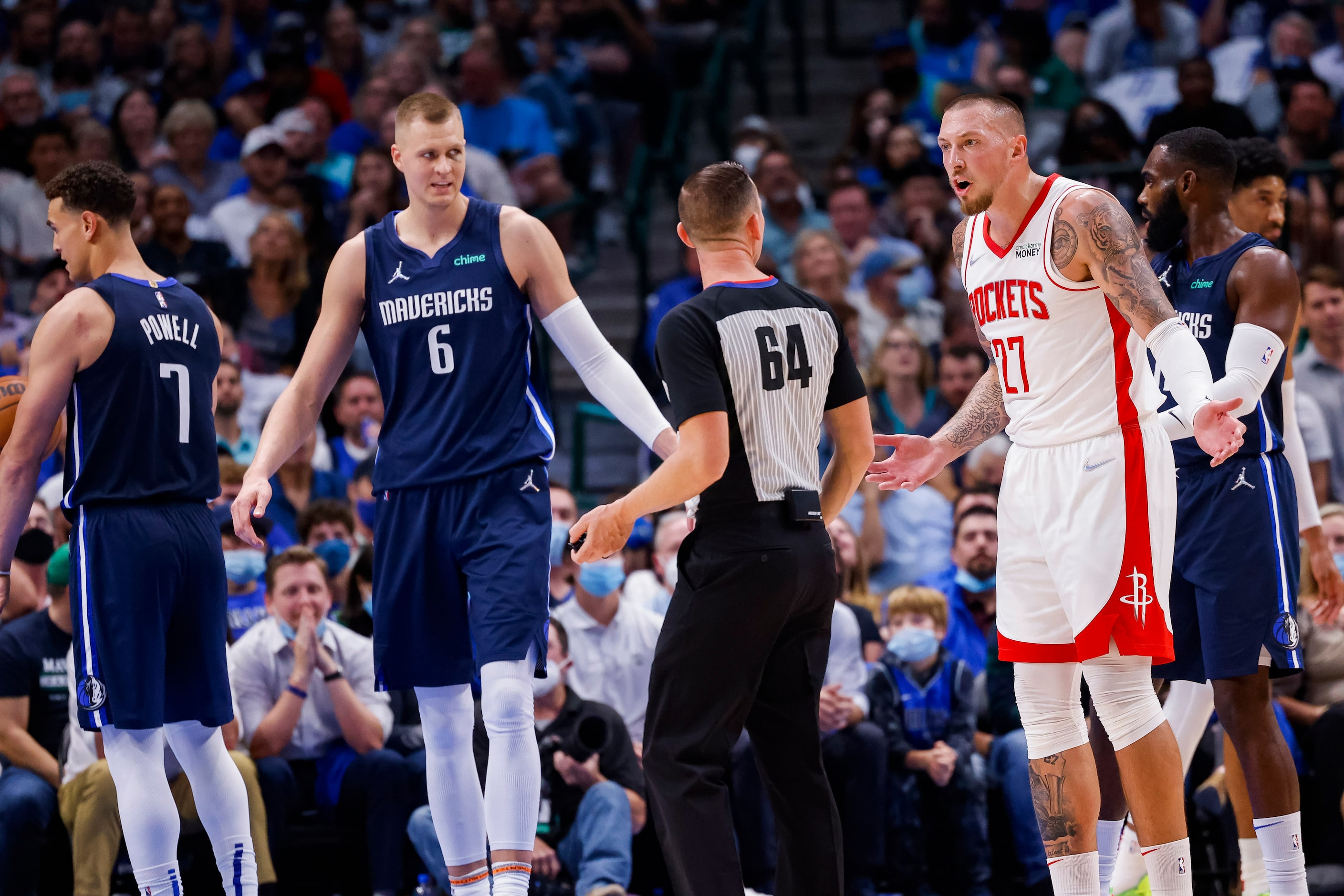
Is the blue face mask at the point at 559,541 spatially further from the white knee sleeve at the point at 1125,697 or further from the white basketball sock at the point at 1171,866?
the white basketball sock at the point at 1171,866

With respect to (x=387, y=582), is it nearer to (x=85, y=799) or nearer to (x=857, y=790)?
(x=85, y=799)

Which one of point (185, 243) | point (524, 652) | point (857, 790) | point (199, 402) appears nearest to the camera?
point (524, 652)

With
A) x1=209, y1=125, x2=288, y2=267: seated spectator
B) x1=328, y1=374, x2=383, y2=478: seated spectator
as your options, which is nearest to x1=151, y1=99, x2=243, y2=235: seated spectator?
x1=209, y1=125, x2=288, y2=267: seated spectator

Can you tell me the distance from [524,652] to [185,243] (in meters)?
6.93

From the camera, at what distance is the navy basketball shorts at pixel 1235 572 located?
4898 mm

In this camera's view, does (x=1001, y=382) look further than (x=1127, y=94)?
No

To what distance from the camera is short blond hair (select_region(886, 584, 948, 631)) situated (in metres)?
7.55

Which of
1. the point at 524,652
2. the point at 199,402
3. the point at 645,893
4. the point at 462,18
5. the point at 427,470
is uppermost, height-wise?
the point at 462,18

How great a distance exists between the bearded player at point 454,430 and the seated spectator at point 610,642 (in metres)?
2.63

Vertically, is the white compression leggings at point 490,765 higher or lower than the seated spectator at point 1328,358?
lower

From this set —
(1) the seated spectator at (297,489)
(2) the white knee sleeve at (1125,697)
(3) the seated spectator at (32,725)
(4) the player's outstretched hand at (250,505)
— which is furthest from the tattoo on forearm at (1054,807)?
(1) the seated spectator at (297,489)

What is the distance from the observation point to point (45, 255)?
11672mm

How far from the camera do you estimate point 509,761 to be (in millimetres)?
4508

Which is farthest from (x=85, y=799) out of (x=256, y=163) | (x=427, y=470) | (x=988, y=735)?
(x=256, y=163)
